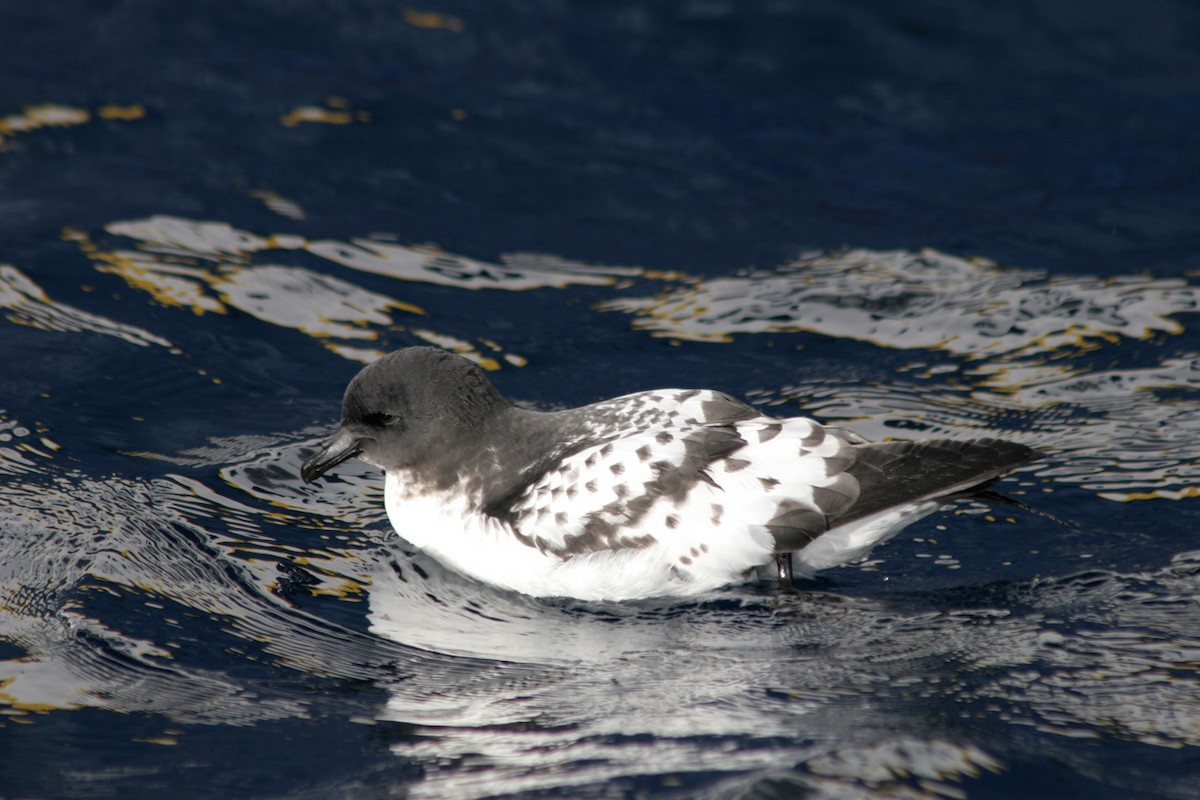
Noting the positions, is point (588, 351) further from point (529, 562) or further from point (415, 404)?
point (529, 562)

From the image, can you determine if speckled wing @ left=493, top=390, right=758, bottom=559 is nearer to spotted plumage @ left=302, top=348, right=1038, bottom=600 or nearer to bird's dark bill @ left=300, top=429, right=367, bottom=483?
spotted plumage @ left=302, top=348, right=1038, bottom=600

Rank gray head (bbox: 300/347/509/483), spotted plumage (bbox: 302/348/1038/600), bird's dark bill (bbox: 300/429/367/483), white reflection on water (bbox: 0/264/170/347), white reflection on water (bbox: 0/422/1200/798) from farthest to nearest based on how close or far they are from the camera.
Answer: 1. white reflection on water (bbox: 0/264/170/347)
2. bird's dark bill (bbox: 300/429/367/483)
3. gray head (bbox: 300/347/509/483)
4. spotted plumage (bbox: 302/348/1038/600)
5. white reflection on water (bbox: 0/422/1200/798)

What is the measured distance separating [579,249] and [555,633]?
5264mm

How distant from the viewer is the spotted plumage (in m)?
6.67

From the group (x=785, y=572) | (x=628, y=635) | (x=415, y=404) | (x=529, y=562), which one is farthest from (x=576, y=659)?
(x=415, y=404)

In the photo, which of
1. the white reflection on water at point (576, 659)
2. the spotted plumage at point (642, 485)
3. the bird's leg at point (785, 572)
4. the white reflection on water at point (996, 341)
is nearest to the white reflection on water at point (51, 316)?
the white reflection on water at point (576, 659)

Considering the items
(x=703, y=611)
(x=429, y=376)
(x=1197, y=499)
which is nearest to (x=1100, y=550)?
(x=1197, y=499)

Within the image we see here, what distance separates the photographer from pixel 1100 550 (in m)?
7.11

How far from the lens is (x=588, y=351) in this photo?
387 inches

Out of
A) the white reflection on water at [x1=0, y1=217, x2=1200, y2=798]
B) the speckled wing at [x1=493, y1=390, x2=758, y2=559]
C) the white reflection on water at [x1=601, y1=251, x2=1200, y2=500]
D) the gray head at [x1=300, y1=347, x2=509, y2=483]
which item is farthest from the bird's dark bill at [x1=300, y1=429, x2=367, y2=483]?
the white reflection on water at [x1=601, y1=251, x2=1200, y2=500]

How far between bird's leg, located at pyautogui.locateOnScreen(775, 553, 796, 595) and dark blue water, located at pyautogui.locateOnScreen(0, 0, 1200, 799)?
7 cm

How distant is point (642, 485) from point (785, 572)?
81cm

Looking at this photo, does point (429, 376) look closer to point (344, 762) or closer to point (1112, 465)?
point (344, 762)

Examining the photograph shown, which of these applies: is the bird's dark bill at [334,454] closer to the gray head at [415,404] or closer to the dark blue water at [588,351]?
the gray head at [415,404]
